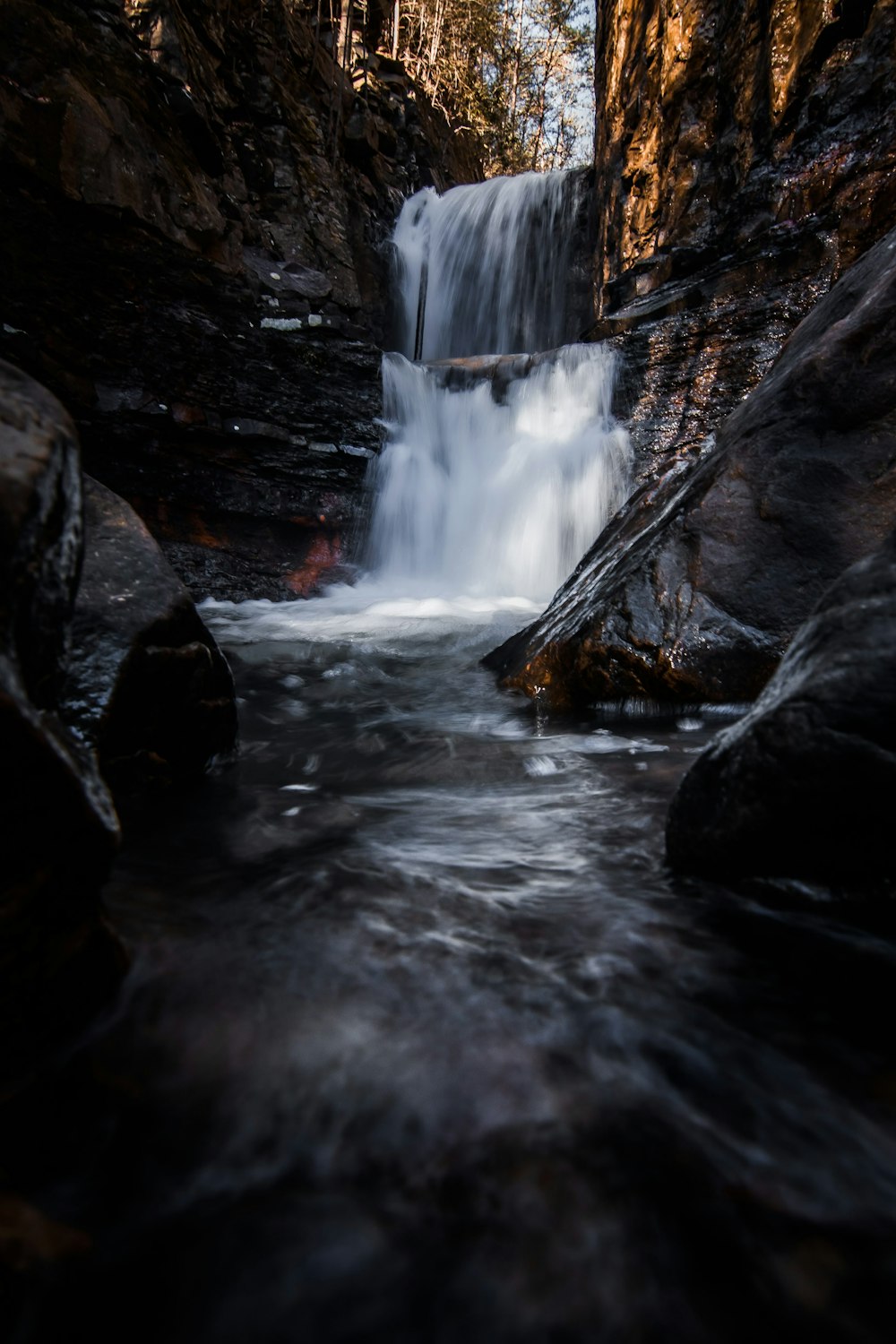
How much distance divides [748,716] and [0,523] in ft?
5.66

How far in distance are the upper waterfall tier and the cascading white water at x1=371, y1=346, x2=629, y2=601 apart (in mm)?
4622

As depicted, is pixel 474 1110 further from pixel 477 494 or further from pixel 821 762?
pixel 477 494

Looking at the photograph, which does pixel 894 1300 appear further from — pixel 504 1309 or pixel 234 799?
pixel 234 799

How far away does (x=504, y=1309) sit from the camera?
842mm

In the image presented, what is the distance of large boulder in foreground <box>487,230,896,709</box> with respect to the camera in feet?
11.9

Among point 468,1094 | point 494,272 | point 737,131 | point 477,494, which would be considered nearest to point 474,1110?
point 468,1094

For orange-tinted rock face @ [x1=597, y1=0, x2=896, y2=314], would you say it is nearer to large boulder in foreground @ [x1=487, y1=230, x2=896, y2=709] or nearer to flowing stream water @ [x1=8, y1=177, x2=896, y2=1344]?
large boulder in foreground @ [x1=487, y1=230, x2=896, y2=709]

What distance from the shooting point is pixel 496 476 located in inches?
402

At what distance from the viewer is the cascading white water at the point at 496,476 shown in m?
9.31

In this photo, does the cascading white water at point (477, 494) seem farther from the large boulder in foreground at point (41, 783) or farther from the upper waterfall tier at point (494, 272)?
the large boulder in foreground at point (41, 783)

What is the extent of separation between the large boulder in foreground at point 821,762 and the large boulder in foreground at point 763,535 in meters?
1.88

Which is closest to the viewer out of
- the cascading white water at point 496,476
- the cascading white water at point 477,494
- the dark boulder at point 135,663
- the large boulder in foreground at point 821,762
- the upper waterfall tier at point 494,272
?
the large boulder in foreground at point 821,762

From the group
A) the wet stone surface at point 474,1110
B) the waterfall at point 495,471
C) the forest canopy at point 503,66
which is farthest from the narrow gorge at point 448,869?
the forest canopy at point 503,66

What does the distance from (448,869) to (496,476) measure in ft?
29.3
